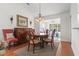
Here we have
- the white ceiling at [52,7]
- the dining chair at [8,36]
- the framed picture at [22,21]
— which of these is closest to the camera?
the dining chair at [8,36]

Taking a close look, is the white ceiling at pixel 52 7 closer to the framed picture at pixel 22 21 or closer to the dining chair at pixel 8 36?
the framed picture at pixel 22 21

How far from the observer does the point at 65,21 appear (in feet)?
27.6

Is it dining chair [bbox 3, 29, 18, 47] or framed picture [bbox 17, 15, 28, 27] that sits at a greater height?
framed picture [bbox 17, 15, 28, 27]

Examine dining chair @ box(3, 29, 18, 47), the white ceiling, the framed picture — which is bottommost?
dining chair @ box(3, 29, 18, 47)

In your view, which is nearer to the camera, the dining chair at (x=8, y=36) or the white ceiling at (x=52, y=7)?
the dining chair at (x=8, y=36)

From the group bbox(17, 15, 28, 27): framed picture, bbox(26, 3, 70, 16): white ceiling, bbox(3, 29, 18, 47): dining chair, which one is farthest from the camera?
bbox(17, 15, 28, 27): framed picture

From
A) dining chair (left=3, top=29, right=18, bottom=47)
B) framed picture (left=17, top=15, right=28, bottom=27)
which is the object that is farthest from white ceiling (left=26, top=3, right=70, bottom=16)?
dining chair (left=3, top=29, right=18, bottom=47)

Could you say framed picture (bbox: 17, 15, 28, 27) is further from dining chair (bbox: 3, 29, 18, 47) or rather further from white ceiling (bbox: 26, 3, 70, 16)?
dining chair (bbox: 3, 29, 18, 47)

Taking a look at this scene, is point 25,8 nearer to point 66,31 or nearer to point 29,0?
point 66,31

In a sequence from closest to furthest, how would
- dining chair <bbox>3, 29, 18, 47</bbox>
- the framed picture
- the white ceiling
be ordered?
dining chair <bbox>3, 29, 18, 47</bbox>, the white ceiling, the framed picture

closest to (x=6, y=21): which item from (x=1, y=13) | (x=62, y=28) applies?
(x=1, y=13)

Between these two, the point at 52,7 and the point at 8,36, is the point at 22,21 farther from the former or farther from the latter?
the point at 52,7

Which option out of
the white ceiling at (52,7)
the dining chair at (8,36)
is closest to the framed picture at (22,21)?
the white ceiling at (52,7)

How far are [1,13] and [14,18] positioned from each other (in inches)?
47.4
